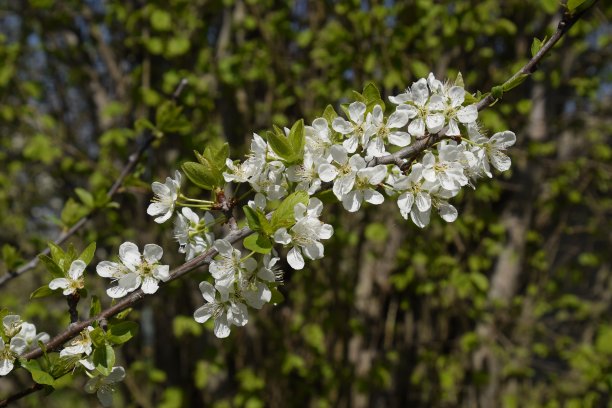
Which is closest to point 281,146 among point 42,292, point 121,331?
point 121,331

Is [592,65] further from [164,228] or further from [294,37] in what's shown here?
[164,228]

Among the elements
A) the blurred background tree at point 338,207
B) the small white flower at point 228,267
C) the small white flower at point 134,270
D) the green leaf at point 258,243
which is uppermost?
the green leaf at point 258,243

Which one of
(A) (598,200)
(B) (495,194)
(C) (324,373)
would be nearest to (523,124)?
(B) (495,194)

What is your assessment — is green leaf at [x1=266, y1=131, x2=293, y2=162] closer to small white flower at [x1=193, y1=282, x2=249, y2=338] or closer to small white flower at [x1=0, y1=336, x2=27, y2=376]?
small white flower at [x1=193, y1=282, x2=249, y2=338]

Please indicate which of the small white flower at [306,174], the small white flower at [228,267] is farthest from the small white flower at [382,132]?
the small white flower at [228,267]

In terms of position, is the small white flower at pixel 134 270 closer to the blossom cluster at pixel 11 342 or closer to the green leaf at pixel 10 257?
the blossom cluster at pixel 11 342

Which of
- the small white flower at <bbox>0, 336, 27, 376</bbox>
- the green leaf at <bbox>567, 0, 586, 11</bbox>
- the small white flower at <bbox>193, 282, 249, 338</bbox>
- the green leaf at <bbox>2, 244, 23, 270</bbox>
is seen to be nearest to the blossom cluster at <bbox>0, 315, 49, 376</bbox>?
the small white flower at <bbox>0, 336, 27, 376</bbox>

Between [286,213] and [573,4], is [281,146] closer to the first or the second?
[286,213]
